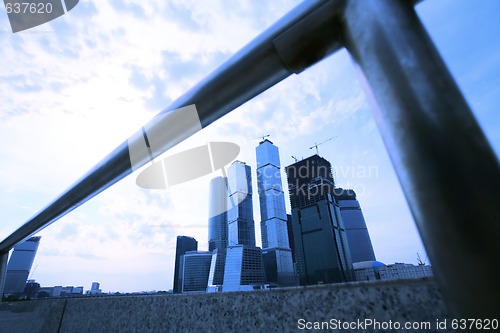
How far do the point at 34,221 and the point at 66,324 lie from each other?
1.04 meters

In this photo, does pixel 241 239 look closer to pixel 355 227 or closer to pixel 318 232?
pixel 318 232

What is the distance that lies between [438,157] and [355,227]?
11788 centimetres

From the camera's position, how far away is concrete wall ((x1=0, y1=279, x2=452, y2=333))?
78cm

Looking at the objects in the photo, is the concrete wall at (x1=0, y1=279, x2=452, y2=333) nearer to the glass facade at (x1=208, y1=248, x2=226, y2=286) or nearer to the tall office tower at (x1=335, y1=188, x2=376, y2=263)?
the glass facade at (x1=208, y1=248, x2=226, y2=286)

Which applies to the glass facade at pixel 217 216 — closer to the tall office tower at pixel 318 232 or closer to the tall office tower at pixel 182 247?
the tall office tower at pixel 182 247

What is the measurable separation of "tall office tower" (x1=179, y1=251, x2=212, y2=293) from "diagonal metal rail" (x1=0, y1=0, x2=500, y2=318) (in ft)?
317

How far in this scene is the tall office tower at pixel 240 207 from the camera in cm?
9862

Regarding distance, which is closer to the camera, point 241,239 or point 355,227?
point 241,239

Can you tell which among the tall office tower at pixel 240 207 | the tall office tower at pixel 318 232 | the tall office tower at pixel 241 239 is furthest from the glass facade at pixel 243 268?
the tall office tower at pixel 240 207

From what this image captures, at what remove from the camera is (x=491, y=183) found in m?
0.37

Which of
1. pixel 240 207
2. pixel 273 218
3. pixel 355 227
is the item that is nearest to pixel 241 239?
pixel 240 207

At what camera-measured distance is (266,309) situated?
1108 mm

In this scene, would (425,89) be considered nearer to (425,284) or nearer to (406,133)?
(406,133)

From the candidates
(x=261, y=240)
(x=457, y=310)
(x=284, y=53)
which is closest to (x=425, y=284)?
(x=457, y=310)
